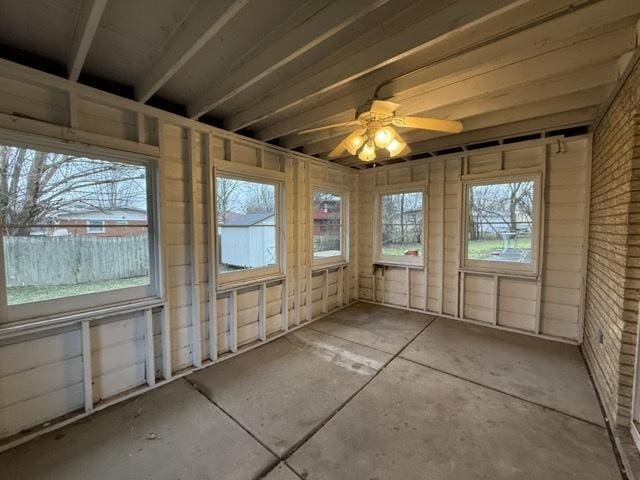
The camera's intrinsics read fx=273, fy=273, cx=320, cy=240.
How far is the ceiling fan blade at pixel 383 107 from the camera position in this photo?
173cm

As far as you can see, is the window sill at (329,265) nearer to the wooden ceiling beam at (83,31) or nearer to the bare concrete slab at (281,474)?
the bare concrete slab at (281,474)

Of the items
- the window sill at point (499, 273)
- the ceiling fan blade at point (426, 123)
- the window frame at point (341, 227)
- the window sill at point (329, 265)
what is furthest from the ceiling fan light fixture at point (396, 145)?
the window sill at point (499, 273)

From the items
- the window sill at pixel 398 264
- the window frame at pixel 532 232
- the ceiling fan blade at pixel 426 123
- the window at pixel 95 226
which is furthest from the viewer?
the window sill at pixel 398 264

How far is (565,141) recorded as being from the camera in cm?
310

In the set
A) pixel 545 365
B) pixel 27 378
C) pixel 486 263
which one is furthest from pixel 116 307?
pixel 486 263

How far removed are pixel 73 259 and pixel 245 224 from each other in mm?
1480

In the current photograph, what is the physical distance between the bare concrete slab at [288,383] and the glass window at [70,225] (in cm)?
116

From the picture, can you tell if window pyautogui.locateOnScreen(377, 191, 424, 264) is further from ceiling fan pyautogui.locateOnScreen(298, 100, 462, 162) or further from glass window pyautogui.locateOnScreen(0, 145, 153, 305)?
glass window pyautogui.locateOnScreen(0, 145, 153, 305)

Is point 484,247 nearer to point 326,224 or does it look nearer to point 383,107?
point 326,224

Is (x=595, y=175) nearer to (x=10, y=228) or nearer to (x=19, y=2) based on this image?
(x=19, y=2)

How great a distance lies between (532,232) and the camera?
3344mm

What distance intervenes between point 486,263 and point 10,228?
470cm

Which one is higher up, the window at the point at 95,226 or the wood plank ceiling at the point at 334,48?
the wood plank ceiling at the point at 334,48

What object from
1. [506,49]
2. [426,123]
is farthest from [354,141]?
[506,49]
